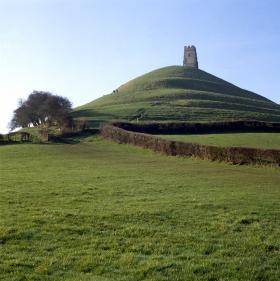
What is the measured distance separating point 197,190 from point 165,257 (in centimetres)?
1072

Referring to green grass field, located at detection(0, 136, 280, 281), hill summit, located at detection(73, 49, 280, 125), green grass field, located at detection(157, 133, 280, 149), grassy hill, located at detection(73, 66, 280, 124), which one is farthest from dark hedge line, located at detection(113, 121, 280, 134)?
green grass field, located at detection(0, 136, 280, 281)

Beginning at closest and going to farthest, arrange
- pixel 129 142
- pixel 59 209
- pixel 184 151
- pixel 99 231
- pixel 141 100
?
pixel 99 231
pixel 59 209
pixel 184 151
pixel 129 142
pixel 141 100

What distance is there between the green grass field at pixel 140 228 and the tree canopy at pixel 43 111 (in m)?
59.9

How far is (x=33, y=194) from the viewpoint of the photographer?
21.5 metres

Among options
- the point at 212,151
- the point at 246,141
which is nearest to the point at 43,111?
the point at 246,141

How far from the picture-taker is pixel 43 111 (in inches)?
3610

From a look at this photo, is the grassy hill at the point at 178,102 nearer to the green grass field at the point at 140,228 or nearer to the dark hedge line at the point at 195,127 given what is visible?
the dark hedge line at the point at 195,127

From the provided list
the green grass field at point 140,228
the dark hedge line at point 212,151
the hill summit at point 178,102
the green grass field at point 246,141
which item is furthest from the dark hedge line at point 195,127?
the green grass field at point 140,228

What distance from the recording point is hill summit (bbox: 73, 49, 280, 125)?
95.1m

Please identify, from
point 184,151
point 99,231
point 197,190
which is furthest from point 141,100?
point 99,231

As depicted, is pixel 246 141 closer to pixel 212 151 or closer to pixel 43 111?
pixel 212 151

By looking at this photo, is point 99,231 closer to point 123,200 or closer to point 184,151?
point 123,200

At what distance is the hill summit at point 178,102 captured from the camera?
95.1 metres

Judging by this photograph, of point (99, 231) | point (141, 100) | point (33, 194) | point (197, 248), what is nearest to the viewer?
point (197, 248)
